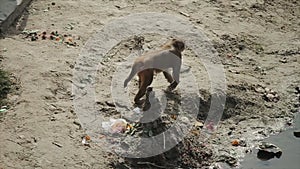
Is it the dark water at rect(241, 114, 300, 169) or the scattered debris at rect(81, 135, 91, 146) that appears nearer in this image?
the scattered debris at rect(81, 135, 91, 146)

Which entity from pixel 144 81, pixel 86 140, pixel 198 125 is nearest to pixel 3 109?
pixel 86 140

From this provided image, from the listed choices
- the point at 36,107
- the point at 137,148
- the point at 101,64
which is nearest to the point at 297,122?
the point at 137,148

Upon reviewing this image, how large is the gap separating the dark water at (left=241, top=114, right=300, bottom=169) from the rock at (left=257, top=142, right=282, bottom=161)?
0.14 feet

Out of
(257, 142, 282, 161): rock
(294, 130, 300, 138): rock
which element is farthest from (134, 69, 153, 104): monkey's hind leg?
(294, 130, 300, 138): rock

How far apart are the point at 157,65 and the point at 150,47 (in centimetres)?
151

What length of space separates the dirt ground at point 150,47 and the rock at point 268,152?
16 cm

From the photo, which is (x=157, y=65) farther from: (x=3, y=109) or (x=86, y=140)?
(x=3, y=109)

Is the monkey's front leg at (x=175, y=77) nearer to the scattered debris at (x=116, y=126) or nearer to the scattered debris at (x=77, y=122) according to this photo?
the scattered debris at (x=116, y=126)

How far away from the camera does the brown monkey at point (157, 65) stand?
19.7 ft

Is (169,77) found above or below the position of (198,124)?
above

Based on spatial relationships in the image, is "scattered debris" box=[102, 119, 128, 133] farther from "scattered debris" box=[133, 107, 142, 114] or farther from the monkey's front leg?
the monkey's front leg

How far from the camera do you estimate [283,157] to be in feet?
20.1

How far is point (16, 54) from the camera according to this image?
7098 mm

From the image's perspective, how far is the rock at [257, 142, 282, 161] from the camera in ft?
20.2
